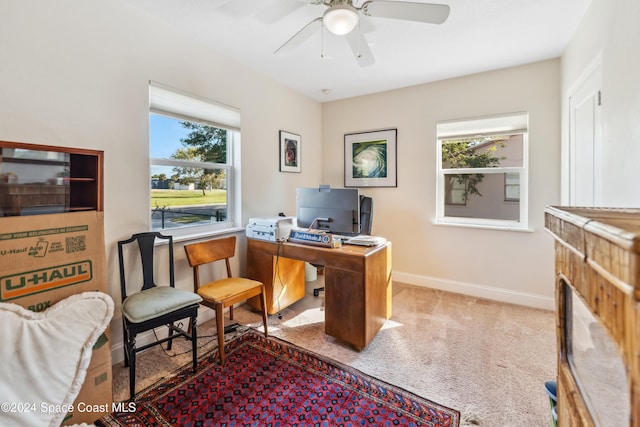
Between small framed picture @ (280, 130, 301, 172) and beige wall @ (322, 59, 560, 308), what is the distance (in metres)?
0.66

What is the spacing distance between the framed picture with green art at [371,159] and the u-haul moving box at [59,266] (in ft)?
10.1

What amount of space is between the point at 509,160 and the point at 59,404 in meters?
4.10

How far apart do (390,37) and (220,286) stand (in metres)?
2.60

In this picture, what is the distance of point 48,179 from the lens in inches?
63.7

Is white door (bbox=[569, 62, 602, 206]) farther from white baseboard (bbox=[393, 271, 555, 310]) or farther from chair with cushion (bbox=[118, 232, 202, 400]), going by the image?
chair with cushion (bbox=[118, 232, 202, 400])

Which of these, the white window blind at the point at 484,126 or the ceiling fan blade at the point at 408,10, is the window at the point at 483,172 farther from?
Answer: the ceiling fan blade at the point at 408,10

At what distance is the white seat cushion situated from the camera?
1.70 metres

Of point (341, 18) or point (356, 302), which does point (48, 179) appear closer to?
point (341, 18)

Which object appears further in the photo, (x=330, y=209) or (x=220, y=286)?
(x=330, y=209)

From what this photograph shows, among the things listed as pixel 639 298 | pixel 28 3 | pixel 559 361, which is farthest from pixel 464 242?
pixel 28 3

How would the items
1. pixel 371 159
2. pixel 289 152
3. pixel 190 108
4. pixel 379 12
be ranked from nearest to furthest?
pixel 379 12 → pixel 190 108 → pixel 289 152 → pixel 371 159

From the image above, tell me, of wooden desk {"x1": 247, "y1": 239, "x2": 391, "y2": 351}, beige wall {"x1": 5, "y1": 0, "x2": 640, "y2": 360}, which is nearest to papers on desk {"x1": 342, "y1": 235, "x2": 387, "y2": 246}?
wooden desk {"x1": 247, "y1": 239, "x2": 391, "y2": 351}

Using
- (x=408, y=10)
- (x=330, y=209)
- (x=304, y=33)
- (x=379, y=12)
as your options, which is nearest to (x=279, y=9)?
(x=304, y=33)

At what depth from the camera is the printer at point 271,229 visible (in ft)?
8.48
